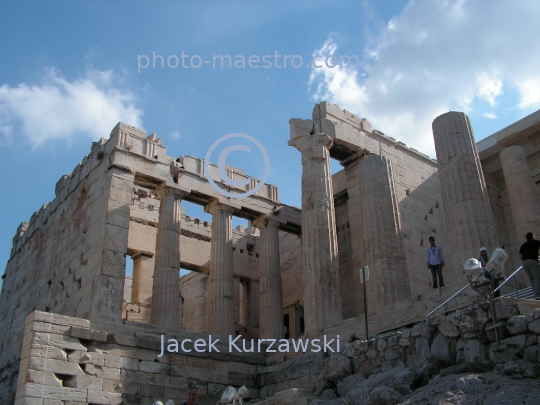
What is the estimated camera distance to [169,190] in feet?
82.3

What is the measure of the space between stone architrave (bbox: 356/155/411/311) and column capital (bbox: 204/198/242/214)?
6.31m

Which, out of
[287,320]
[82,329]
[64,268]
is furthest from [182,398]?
[287,320]

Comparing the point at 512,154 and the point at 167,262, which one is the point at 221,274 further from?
the point at 512,154

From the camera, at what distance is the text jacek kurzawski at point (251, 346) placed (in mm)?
19516

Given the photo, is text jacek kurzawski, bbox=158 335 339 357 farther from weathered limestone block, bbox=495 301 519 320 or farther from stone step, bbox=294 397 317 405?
weathered limestone block, bbox=495 301 519 320

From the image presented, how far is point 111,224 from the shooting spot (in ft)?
74.0

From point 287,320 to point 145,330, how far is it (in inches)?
461

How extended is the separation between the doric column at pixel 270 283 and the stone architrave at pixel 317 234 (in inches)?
→ 178

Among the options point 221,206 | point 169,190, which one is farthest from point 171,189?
point 221,206

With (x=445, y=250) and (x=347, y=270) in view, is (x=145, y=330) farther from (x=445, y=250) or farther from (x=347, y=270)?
(x=445, y=250)

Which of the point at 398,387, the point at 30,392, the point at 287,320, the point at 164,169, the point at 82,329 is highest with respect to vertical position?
the point at 164,169

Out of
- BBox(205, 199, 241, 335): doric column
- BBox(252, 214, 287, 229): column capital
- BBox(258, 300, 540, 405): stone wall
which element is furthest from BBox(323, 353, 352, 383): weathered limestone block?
BBox(252, 214, 287, 229): column capital

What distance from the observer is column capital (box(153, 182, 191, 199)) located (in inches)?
987

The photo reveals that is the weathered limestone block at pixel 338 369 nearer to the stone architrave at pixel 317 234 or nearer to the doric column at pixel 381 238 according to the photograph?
the doric column at pixel 381 238
